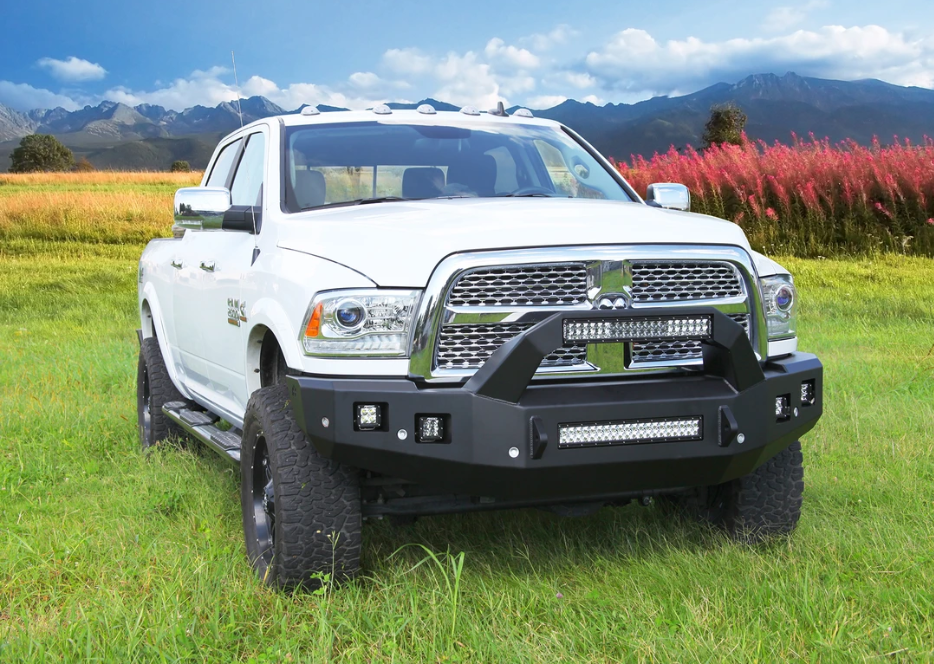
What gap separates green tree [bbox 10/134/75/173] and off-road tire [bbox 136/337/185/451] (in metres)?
115

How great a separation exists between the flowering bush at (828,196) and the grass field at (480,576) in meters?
8.46

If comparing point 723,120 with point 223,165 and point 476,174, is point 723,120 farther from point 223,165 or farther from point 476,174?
point 476,174

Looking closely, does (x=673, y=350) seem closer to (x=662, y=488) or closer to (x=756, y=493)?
(x=662, y=488)

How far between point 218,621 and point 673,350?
174 centimetres

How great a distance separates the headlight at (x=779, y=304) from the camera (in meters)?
3.67

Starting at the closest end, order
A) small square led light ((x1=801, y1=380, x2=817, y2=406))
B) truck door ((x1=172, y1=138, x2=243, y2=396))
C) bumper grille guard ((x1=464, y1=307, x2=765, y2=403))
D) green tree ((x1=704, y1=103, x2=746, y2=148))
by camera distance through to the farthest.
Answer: bumper grille guard ((x1=464, y1=307, x2=765, y2=403)) < small square led light ((x1=801, y1=380, x2=817, y2=406)) < truck door ((x1=172, y1=138, x2=243, y2=396)) < green tree ((x1=704, y1=103, x2=746, y2=148))

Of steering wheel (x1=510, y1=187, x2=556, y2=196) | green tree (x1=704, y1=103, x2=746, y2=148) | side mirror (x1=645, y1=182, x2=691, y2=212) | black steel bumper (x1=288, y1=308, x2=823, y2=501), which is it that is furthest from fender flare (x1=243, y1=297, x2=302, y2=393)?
green tree (x1=704, y1=103, x2=746, y2=148)

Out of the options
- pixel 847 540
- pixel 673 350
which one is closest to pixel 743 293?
pixel 673 350

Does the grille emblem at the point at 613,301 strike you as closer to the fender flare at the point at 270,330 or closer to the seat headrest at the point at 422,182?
the fender flare at the point at 270,330

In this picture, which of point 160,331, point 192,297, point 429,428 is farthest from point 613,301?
point 160,331

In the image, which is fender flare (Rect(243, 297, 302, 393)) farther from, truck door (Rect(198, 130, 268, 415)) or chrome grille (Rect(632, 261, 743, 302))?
chrome grille (Rect(632, 261, 743, 302))

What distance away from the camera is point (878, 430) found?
5770 millimetres

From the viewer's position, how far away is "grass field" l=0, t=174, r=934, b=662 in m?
3.09

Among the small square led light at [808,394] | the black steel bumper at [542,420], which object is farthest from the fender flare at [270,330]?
the small square led light at [808,394]
